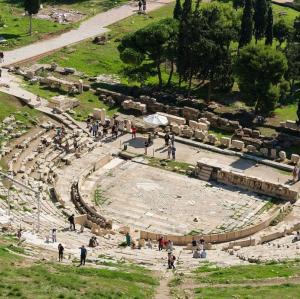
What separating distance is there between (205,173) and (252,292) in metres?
24.1

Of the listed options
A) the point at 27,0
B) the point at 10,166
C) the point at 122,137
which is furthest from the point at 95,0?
the point at 10,166

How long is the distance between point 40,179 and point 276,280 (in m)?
24.9

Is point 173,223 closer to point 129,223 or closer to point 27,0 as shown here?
point 129,223

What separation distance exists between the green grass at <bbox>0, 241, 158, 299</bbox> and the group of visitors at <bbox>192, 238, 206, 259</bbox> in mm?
6765

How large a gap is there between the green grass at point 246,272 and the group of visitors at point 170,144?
2147cm

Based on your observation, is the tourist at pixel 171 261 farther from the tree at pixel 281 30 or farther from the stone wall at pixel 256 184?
the tree at pixel 281 30

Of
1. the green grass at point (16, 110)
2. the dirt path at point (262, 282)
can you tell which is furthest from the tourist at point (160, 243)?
the green grass at point (16, 110)

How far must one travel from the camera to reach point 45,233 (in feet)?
155

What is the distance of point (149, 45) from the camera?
253 ft

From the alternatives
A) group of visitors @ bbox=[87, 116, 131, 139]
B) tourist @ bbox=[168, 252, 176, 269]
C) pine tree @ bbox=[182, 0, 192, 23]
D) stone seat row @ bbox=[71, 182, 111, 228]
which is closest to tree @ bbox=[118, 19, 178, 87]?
pine tree @ bbox=[182, 0, 192, 23]

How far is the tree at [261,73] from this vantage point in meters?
69.6

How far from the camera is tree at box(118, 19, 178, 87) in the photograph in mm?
76750

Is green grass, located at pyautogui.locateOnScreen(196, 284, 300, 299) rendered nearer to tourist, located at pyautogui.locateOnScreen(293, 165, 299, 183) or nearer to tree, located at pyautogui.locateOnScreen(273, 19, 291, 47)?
tourist, located at pyautogui.locateOnScreen(293, 165, 299, 183)

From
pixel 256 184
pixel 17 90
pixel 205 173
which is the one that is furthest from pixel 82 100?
pixel 256 184
